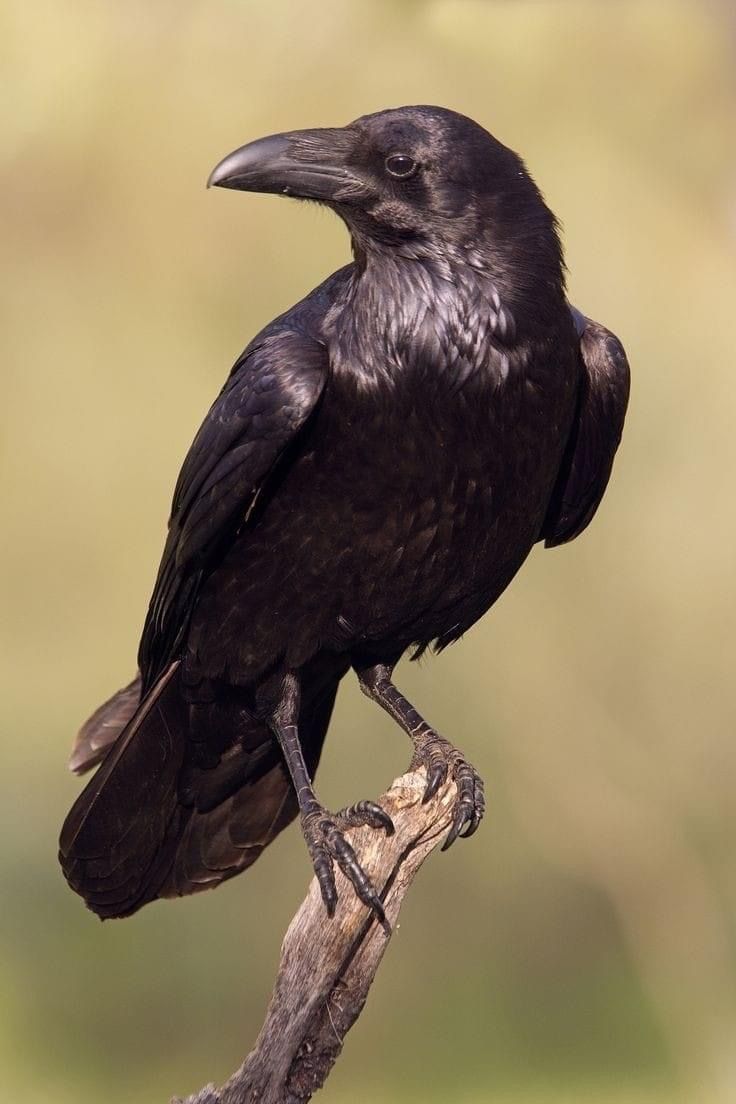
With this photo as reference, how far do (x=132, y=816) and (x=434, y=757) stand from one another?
2.42 ft

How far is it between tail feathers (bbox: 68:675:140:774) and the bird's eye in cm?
137

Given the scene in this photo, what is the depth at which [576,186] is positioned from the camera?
5.20 m

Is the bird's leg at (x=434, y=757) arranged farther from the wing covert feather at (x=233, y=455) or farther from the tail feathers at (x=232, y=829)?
the wing covert feather at (x=233, y=455)

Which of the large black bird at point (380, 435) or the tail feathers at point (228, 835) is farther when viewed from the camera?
the tail feathers at point (228, 835)

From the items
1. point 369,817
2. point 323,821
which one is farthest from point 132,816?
point 369,817

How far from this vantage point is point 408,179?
9.20 feet

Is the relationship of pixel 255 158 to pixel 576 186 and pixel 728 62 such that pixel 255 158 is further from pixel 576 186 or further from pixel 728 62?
pixel 728 62

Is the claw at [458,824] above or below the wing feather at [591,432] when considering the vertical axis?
below

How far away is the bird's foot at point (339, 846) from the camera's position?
110 inches

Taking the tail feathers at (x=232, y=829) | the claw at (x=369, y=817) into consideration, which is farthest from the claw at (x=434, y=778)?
the tail feathers at (x=232, y=829)

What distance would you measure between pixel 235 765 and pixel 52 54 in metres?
3.31

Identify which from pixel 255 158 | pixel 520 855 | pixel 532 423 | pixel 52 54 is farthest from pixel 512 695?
pixel 52 54

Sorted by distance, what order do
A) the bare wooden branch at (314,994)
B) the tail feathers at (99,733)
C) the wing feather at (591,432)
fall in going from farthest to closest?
1. the tail feathers at (99,733)
2. the wing feather at (591,432)
3. the bare wooden branch at (314,994)

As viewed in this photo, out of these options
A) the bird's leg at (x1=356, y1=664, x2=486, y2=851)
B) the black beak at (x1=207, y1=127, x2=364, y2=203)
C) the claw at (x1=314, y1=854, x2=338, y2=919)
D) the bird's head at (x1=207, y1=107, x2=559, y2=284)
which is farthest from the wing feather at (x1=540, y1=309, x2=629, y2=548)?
the claw at (x1=314, y1=854, x2=338, y2=919)
